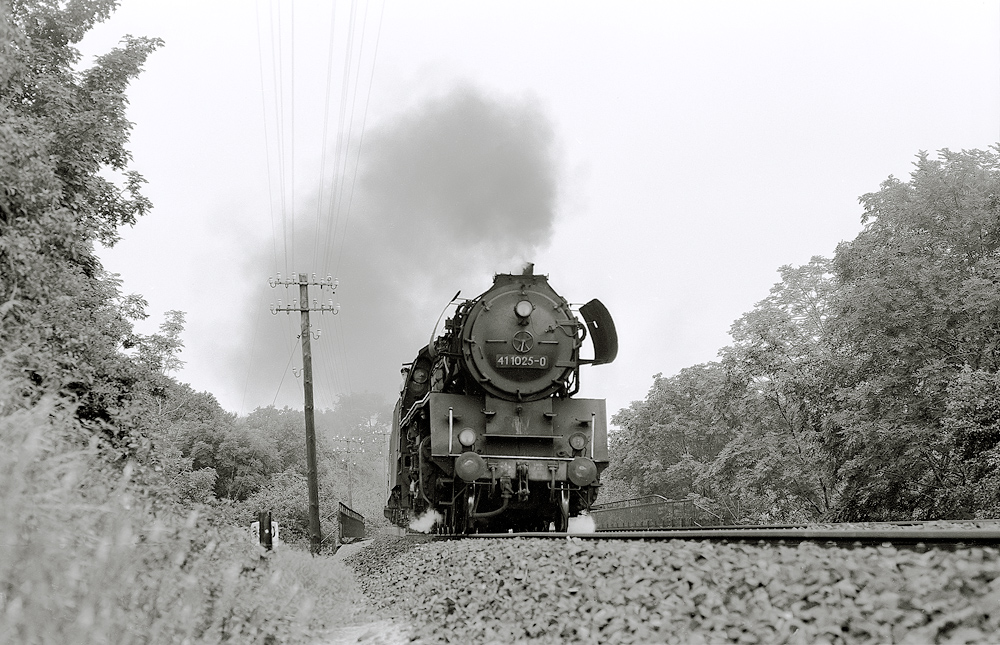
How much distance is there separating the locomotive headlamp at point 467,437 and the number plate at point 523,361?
1.06 m

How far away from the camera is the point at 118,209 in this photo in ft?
40.7

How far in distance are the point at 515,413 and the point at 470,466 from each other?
51.1 inches

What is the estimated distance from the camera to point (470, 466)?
10484 mm

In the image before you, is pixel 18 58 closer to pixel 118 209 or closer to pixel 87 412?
pixel 118 209

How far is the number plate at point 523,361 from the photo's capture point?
1122 centimetres

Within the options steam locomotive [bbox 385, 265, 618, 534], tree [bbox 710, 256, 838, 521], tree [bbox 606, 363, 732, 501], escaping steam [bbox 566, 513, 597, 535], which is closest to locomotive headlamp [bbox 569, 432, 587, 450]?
steam locomotive [bbox 385, 265, 618, 534]

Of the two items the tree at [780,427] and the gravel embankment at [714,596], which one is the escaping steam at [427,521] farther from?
the tree at [780,427]

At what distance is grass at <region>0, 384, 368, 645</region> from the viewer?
339cm

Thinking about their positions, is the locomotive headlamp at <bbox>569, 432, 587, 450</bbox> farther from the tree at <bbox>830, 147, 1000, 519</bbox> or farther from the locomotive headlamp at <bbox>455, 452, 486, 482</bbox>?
the tree at <bbox>830, 147, 1000, 519</bbox>

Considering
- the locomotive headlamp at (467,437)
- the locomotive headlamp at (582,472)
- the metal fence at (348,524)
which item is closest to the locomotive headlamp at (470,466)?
the locomotive headlamp at (467,437)

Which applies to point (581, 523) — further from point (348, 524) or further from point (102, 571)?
point (348, 524)

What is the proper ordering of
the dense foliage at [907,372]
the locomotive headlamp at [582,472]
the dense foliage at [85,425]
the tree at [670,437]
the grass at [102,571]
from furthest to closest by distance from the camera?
the tree at [670,437]
the dense foliage at [907,372]
the locomotive headlamp at [582,472]
the dense foliage at [85,425]
the grass at [102,571]

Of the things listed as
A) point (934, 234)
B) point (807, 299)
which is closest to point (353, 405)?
point (807, 299)

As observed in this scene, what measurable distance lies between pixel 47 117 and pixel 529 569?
963 centimetres
